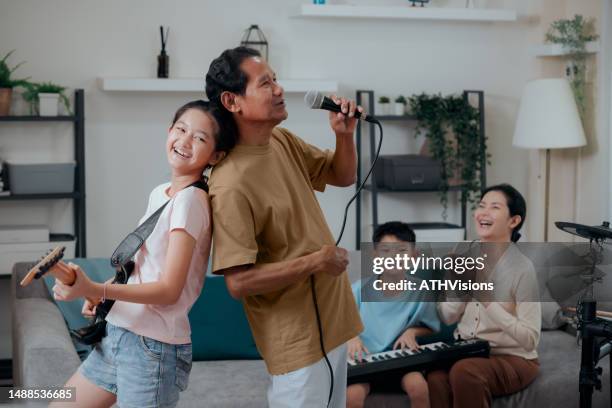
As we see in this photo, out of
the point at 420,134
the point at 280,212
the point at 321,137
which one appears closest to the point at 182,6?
the point at 321,137

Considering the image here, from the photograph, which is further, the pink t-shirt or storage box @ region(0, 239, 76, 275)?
storage box @ region(0, 239, 76, 275)

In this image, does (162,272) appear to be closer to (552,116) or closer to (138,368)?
(138,368)

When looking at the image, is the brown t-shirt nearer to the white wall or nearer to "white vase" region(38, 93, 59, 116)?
"white vase" region(38, 93, 59, 116)

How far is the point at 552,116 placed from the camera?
14.5ft

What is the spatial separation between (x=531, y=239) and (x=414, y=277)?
5.75 feet

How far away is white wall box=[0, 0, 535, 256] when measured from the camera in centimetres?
436

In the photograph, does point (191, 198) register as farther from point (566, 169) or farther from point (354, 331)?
point (566, 169)

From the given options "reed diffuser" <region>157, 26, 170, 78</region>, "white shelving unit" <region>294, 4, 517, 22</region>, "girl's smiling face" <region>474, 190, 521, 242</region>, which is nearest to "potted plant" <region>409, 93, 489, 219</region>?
"white shelving unit" <region>294, 4, 517, 22</region>

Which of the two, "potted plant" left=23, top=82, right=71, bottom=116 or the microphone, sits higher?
"potted plant" left=23, top=82, right=71, bottom=116

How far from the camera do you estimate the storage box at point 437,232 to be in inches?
184

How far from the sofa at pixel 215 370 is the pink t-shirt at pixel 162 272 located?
115 cm

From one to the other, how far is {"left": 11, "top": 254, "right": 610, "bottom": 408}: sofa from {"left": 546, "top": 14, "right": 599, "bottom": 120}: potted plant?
60.0 inches

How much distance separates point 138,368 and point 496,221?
1.90 meters

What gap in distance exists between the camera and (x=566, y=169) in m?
4.74
